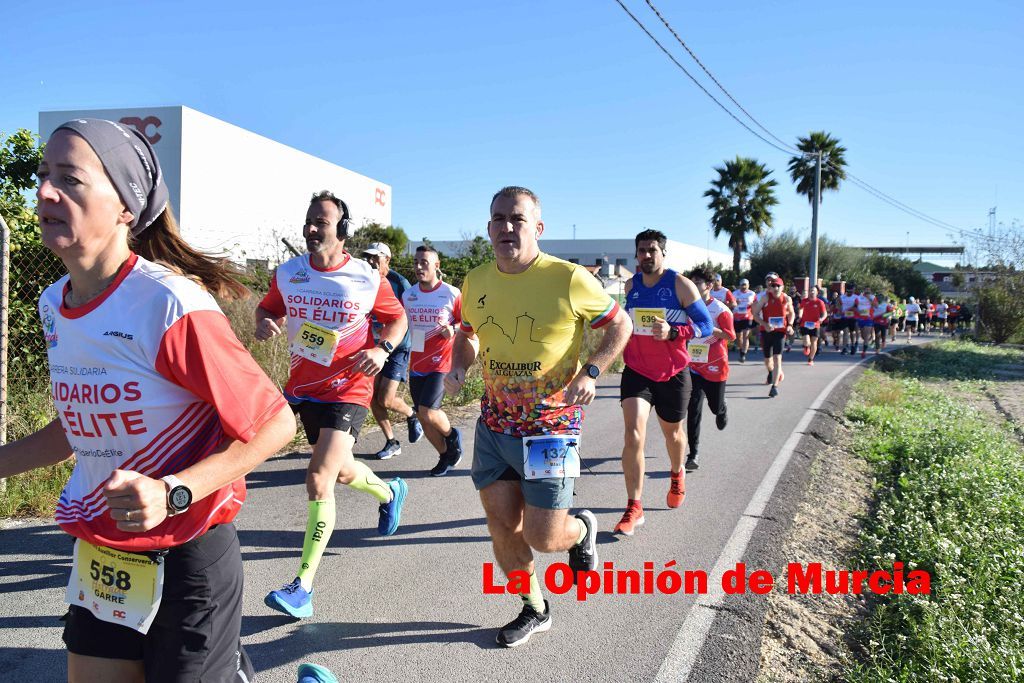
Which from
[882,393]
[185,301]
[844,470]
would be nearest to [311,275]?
[185,301]

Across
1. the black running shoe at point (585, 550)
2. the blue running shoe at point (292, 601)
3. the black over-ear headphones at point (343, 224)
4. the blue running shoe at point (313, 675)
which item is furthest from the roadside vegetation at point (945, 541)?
the black over-ear headphones at point (343, 224)

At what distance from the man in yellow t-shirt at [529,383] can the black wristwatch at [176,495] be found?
6.29ft

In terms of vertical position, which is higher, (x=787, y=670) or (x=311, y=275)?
(x=311, y=275)

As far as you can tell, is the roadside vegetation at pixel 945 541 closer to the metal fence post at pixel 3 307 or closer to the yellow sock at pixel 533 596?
the yellow sock at pixel 533 596

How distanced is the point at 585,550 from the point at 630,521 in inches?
60.0

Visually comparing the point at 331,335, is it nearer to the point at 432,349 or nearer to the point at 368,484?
the point at 368,484

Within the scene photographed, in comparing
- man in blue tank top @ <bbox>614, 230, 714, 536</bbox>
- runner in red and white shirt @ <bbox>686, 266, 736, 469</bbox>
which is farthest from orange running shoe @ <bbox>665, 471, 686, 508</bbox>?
runner in red and white shirt @ <bbox>686, 266, 736, 469</bbox>

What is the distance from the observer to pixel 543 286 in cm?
356

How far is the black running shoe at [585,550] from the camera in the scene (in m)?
3.88

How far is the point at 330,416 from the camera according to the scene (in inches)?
173

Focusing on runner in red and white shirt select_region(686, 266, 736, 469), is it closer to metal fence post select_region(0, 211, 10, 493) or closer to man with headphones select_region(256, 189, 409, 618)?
man with headphones select_region(256, 189, 409, 618)

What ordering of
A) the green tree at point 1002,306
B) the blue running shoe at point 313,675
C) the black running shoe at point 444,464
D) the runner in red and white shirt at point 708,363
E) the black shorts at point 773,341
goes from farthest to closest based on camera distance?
1. the green tree at point 1002,306
2. the black shorts at point 773,341
3. the runner in red and white shirt at point 708,363
4. the black running shoe at point 444,464
5. the blue running shoe at point 313,675

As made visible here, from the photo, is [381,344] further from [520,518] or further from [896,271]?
[896,271]

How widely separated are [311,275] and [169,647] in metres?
3.07
